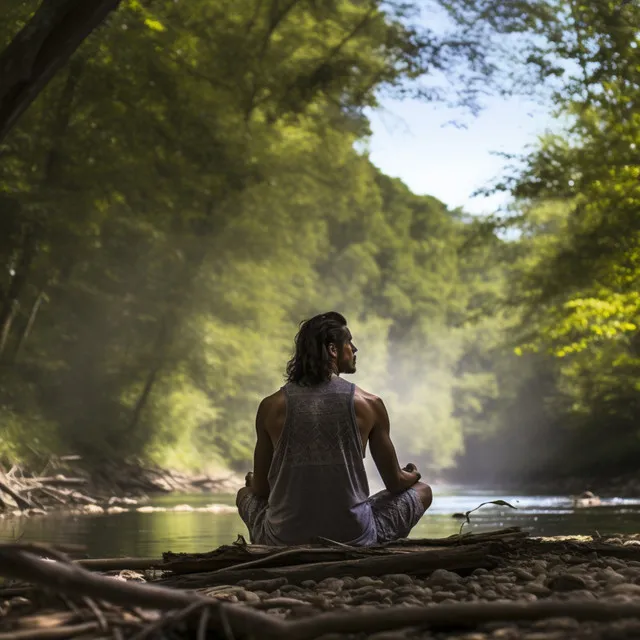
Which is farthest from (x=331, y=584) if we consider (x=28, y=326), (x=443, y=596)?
(x=28, y=326)

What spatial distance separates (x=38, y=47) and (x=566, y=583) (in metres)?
3.58

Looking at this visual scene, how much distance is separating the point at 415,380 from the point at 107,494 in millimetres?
36393

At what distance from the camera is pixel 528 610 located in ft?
9.32

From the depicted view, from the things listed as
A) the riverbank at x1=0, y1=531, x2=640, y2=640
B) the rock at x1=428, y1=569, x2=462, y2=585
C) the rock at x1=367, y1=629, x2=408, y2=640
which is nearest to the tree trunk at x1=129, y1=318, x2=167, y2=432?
the riverbank at x1=0, y1=531, x2=640, y2=640

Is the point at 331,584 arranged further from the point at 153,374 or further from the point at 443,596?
the point at 153,374

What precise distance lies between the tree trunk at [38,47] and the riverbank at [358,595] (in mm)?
2340

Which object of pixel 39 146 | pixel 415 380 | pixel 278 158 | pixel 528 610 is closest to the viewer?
pixel 528 610

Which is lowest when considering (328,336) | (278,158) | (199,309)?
(328,336)

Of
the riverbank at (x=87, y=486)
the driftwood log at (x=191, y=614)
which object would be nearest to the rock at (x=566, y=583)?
the driftwood log at (x=191, y=614)

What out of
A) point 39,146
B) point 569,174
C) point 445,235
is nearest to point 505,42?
point 569,174

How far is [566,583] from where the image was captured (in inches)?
150

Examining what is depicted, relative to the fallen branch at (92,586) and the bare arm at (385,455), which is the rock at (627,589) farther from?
the bare arm at (385,455)

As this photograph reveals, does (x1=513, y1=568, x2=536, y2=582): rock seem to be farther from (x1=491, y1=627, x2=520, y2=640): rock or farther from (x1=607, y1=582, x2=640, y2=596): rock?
(x1=491, y1=627, x2=520, y2=640): rock

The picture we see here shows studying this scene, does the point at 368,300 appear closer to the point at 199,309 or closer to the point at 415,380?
the point at 415,380
